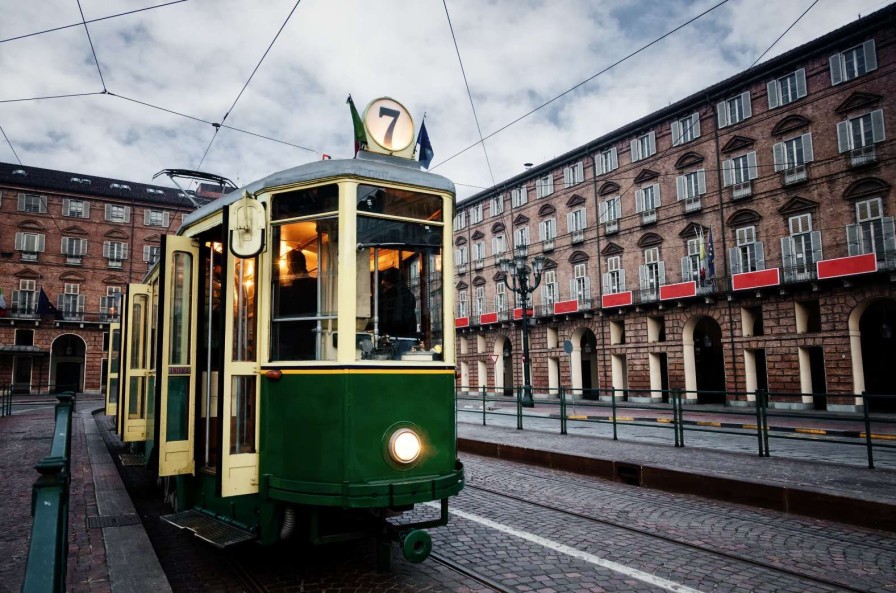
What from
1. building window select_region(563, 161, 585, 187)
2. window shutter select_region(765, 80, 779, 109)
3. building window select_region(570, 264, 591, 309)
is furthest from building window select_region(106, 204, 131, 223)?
window shutter select_region(765, 80, 779, 109)

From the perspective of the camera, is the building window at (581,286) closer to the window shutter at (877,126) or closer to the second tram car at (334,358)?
the window shutter at (877,126)

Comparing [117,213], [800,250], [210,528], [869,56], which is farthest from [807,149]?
[117,213]

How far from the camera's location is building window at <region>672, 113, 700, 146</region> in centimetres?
2820

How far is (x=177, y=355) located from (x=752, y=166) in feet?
87.9

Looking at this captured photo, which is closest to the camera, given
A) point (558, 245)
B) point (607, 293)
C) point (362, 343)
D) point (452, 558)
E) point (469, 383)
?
point (362, 343)

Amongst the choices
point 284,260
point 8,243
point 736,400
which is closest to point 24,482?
point 284,260

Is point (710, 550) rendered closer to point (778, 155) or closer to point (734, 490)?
point (734, 490)

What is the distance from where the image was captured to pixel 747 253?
25891 millimetres

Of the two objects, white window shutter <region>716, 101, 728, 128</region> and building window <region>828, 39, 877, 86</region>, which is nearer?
building window <region>828, 39, 877, 86</region>

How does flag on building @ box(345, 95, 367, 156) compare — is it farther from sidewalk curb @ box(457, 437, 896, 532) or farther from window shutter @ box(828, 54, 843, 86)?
window shutter @ box(828, 54, 843, 86)

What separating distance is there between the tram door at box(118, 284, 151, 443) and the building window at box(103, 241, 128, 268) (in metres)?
44.2

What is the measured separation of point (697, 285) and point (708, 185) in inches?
191

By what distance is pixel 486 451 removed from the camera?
37.0ft

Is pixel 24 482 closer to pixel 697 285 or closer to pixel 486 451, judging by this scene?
pixel 486 451
